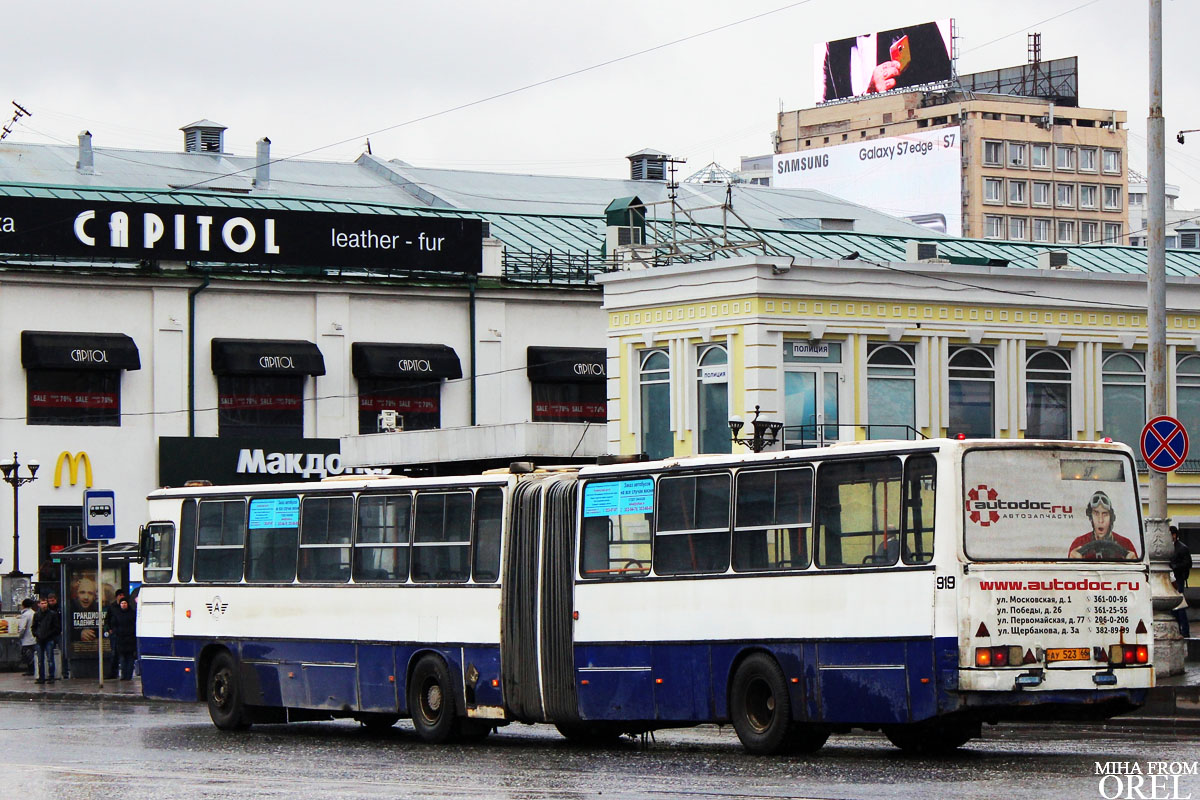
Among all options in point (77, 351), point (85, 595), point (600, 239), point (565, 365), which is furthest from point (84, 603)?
point (600, 239)

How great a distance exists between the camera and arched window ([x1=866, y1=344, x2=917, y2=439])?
37062mm

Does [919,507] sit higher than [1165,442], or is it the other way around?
[1165,442]

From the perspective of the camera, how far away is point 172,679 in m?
25.8

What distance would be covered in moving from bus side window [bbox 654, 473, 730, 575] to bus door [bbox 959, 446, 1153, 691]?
2.94m

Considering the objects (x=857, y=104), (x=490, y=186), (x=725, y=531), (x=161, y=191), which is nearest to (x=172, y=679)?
(x=725, y=531)

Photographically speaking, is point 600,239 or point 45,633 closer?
point 45,633

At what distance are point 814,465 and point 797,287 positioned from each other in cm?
1798

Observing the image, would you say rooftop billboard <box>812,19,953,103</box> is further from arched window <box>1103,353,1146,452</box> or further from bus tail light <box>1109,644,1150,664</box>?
bus tail light <box>1109,644,1150,664</box>

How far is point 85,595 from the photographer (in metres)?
36.6

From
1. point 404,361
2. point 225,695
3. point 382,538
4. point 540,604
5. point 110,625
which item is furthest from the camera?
point 404,361

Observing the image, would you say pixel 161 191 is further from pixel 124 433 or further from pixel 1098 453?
pixel 1098 453

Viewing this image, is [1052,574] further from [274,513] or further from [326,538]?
[274,513]

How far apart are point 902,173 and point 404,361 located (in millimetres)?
90129

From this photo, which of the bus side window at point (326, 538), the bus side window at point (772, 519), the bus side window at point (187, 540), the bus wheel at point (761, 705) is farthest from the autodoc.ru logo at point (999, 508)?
the bus side window at point (187, 540)
